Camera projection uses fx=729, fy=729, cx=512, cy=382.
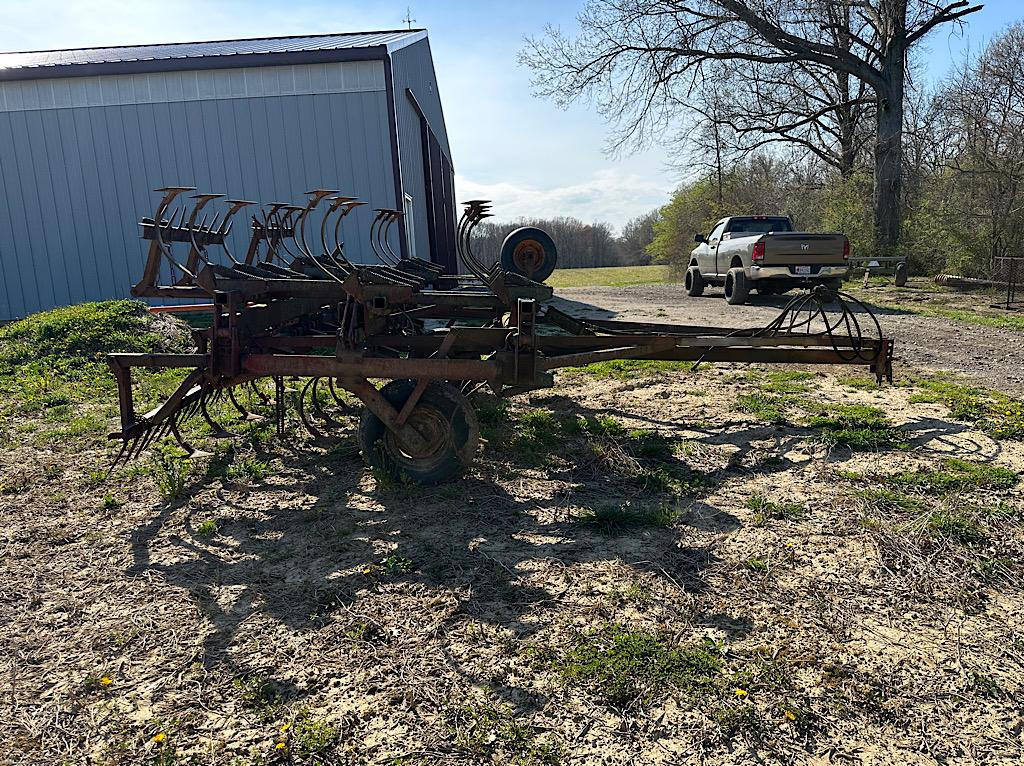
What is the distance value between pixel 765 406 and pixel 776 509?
2.34 m

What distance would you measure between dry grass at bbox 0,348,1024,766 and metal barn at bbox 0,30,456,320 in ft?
25.3

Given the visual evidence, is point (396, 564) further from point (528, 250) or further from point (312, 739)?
point (528, 250)

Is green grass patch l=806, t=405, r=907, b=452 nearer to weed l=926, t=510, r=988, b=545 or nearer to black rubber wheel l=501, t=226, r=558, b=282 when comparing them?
weed l=926, t=510, r=988, b=545

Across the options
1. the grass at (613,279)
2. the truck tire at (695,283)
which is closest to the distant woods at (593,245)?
the grass at (613,279)

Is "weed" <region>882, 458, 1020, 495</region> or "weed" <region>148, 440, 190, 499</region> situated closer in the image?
"weed" <region>882, 458, 1020, 495</region>

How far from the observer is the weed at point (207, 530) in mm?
3831

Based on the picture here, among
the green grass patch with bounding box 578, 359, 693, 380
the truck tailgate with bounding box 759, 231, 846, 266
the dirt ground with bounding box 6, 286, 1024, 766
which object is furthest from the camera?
the truck tailgate with bounding box 759, 231, 846, 266

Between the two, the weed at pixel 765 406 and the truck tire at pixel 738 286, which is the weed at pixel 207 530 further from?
the truck tire at pixel 738 286

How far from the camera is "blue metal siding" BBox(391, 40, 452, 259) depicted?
41.0ft

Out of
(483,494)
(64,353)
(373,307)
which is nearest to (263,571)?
(483,494)

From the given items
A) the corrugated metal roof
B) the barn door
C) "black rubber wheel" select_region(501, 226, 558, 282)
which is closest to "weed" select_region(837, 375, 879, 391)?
"black rubber wheel" select_region(501, 226, 558, 282)

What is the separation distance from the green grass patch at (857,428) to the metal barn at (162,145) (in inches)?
289

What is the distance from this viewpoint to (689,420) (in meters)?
5.77

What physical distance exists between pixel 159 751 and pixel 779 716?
6.22 feet
